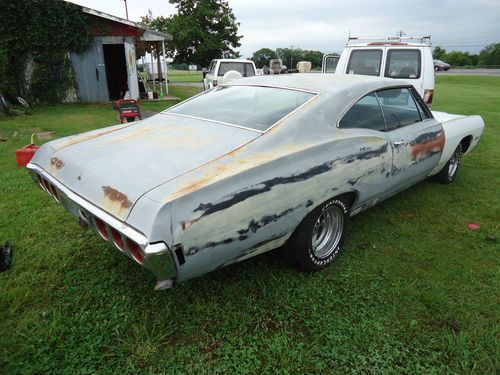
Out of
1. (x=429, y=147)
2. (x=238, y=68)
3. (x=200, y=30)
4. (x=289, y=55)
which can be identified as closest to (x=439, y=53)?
(x=289, y=55)

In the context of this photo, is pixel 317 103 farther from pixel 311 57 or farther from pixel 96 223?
pixel 311 57

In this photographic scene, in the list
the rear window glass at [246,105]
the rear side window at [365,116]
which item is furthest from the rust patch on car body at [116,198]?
the rear side window at [365,116]

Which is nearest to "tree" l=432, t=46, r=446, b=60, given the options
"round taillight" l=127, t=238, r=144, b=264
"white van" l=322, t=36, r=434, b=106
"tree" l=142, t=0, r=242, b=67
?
"tree" l=142, t=0, r=242, b=67

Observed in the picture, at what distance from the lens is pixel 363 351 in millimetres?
2131

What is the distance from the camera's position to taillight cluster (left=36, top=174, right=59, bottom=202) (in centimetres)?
257

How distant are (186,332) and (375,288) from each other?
1.38m

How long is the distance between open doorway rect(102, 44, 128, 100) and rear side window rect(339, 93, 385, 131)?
14919 mm

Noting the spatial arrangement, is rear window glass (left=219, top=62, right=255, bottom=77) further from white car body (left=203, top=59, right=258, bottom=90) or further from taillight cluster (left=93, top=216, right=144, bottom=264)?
taillight cluster (left=93, top=216, right=144, bottom=264)

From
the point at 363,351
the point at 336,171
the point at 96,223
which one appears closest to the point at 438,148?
the point at 336,171

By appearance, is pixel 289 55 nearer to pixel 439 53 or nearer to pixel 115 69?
pixel 439 53

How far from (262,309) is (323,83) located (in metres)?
1.85

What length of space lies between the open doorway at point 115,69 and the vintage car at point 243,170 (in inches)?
569

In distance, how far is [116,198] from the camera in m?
2.00

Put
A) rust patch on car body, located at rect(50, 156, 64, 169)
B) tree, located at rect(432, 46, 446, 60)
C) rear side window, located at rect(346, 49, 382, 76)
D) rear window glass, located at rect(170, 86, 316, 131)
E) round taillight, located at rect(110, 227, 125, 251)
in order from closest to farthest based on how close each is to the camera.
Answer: round taillight, located at rect(110, 227, 125, 251), rust patch on car body, located at rect(50, 156, 64, 169), rear window glass, located at rect(170, 86, 316, 131), rear side window, located at rect(346, 49, 382, 76), tree, located at rect(432, 46, 446, 60)
